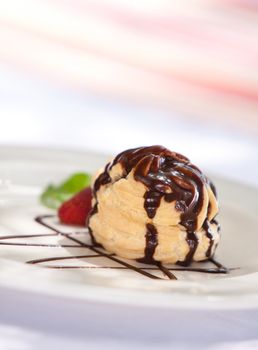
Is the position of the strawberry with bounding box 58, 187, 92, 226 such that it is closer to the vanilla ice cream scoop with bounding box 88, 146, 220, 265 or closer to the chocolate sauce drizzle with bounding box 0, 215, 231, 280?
the chocolate sauce drizzle with bounding box 0, 215, 231, 280

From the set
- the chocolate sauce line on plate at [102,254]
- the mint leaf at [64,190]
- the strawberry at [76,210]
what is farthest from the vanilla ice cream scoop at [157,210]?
the mint leaf at [64,190]

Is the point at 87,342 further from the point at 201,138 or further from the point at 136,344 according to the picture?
the point at 201,138

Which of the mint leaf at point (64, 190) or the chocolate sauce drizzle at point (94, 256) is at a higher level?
the mint leaf at point (64, 190)

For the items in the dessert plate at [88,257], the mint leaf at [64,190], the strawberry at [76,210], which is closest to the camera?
the dessert plate at [88,257]

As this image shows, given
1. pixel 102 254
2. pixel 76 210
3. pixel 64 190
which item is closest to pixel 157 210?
pixel 102 254

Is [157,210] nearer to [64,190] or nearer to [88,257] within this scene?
[88,257]

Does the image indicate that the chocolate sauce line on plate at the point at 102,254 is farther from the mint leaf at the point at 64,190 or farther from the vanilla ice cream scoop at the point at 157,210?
the mint leaf at the point at 64,190
